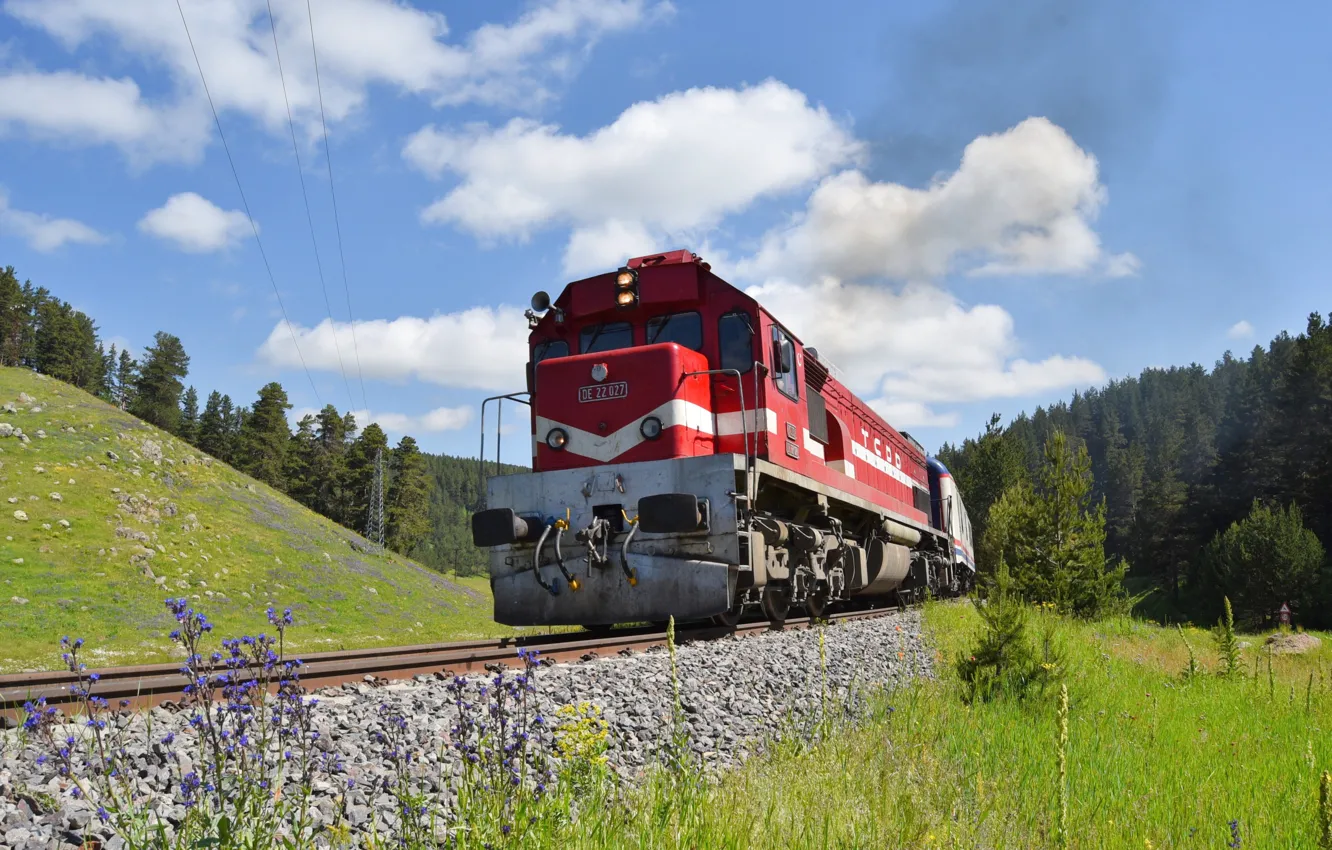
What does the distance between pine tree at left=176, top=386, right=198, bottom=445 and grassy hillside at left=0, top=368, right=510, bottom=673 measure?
50.1 meters

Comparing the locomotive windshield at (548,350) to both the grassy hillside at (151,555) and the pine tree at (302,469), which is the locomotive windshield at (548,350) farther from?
the pine tree at (302,469)

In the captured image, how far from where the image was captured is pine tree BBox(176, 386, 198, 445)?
8347 centimetres

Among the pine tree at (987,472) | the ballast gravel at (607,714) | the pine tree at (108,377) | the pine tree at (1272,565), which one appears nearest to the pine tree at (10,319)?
the pine tree at (108,377)

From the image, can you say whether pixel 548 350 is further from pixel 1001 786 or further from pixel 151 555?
pixel 151 555

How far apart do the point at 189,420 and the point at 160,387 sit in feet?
33.3

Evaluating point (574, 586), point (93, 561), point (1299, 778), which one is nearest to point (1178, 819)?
point (1299, 778)

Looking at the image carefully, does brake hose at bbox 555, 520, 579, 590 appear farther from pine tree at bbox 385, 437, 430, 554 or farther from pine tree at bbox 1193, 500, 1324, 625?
pine tree at bbox 1193, 500, 1324, 625

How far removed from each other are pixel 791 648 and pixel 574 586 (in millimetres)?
2474

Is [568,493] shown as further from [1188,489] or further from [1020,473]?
[1188,489]

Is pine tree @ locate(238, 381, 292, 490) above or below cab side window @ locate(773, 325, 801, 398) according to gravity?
above

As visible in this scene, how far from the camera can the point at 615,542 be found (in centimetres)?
873

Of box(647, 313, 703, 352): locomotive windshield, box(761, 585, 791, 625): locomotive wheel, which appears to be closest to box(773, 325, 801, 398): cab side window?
box(647, 313, 703, 352): locomotive windshield

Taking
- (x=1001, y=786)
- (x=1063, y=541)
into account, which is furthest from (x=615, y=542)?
(x=1063, y=541)

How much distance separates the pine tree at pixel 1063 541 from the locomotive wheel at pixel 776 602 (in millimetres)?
13677
